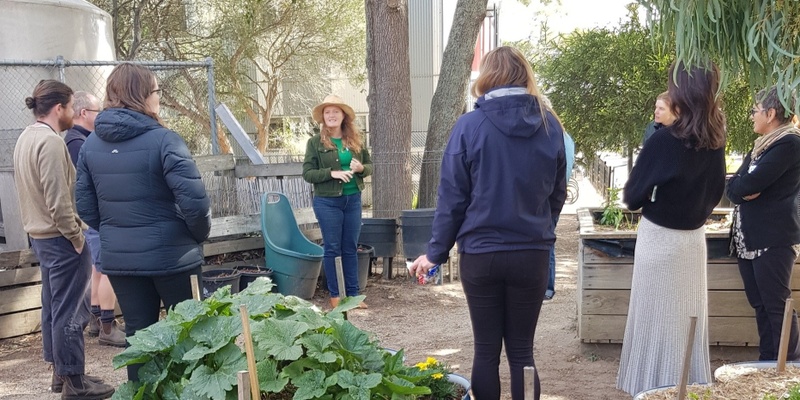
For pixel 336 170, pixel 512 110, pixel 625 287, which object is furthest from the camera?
pixel 336 170

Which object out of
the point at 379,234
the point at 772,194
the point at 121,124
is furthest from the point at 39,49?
the point at 772,194

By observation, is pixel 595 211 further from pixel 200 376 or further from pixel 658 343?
pixel 200 376

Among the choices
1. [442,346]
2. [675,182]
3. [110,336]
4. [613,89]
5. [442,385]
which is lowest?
[442,346]

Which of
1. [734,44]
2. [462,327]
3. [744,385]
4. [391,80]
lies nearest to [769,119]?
[744,385]

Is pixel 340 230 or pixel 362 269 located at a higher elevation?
pixel 340 230

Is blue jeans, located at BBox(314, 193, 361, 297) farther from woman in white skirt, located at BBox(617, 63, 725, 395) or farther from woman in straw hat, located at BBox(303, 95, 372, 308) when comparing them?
woman in white skirt, located at BBox(617, 63, 725, 395)

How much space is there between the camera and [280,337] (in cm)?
286

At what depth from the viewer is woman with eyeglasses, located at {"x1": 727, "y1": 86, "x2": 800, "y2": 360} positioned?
4.05 meters

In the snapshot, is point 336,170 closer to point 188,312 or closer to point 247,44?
point 188,312

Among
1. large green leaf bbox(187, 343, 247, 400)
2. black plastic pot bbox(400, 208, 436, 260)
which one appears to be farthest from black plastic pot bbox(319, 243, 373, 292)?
large green leaf bbox(187, 343, 247, 400)

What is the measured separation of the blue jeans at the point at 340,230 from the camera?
6.29 m

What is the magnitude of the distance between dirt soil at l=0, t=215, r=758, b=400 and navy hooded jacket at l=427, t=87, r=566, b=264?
1662mm

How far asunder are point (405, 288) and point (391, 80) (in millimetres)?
2356

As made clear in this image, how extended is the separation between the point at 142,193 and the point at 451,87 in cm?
577
